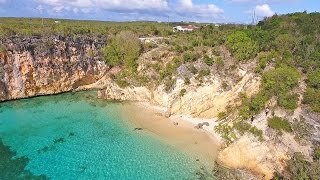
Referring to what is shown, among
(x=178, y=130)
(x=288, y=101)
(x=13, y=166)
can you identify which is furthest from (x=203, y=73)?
(x=13, y=166)

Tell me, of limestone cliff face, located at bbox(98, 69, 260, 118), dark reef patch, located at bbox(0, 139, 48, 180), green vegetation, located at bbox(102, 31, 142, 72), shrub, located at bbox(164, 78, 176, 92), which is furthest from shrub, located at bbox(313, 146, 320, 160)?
green vegetation, located at bbox(102, 31, 142, 72)

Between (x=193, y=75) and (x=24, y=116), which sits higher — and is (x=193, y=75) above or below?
above

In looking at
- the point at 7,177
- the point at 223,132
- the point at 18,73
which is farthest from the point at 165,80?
the point at 7,177

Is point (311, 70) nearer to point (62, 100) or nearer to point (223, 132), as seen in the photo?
point (223, 132)

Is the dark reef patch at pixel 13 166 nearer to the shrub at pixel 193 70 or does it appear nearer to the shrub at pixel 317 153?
the shrub at pixel 317 153

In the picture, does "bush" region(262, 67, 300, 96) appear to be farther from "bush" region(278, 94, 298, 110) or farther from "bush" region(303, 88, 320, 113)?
"bush" region(303, 88, 320, 113)

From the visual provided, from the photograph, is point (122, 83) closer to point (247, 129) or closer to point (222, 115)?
point (222, 115)
